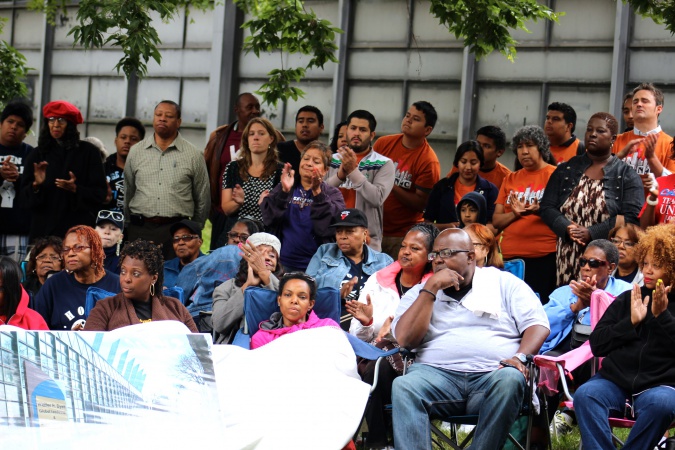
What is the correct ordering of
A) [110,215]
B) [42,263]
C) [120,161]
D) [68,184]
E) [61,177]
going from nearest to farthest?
[42,263] < [110,215] < [68,184] < [61,177] < [120,161]

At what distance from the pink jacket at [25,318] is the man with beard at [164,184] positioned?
8.38 feet

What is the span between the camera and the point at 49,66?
63.0ft

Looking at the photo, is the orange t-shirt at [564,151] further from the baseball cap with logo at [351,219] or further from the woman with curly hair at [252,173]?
the woman with curly hair at [252,173]

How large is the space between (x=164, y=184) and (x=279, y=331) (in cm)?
328

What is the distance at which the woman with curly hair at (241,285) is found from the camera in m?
7.48

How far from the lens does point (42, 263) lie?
338 inches

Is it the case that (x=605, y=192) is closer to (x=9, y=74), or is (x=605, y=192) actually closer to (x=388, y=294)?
(x=388, y=294)

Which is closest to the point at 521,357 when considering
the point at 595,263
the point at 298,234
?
the point at 595,263

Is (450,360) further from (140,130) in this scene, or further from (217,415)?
(140,130)

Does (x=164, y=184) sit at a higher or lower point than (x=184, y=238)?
higher

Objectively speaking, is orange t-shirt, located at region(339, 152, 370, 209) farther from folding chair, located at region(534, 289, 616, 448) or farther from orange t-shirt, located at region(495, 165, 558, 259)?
folding chair, located at region(534, 289, 616, 448)

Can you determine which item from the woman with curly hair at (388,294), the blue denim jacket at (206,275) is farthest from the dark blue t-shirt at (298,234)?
the woman with curly hair at (388,294)

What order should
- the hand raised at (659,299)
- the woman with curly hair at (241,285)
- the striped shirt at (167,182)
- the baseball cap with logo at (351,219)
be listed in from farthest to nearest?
the striped shirt at (167,182), the baseball cap with logo at (351,219), the woman with curly hair at (241,285), the hand raised at (659,299)

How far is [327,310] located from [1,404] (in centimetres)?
281
